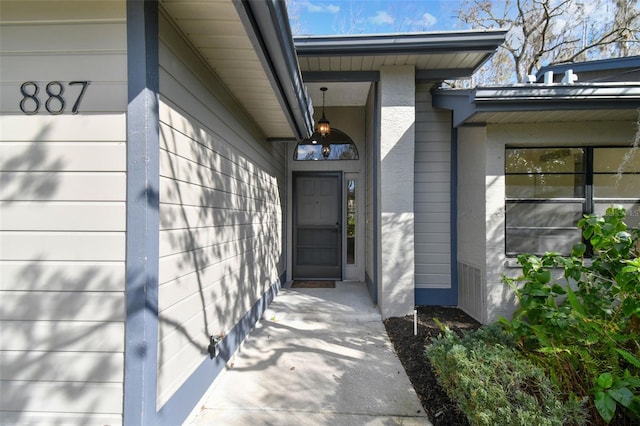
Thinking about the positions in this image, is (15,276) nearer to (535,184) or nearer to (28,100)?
(28,100)

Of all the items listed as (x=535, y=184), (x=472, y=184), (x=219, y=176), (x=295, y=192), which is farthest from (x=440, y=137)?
(x=219, y=176)

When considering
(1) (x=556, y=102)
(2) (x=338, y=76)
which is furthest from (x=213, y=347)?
(1) (x=556, y=102)

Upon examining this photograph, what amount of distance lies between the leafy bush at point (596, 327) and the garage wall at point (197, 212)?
2.33 m

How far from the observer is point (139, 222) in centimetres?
165

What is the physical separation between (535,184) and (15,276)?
16.5ft

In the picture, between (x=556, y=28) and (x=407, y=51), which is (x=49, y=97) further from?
(x=556, y=28)

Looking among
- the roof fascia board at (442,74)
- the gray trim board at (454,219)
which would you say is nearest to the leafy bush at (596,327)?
the gray trim board at (454,219)

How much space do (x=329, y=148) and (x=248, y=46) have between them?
3993 millimetres

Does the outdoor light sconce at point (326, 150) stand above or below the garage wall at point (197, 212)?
above

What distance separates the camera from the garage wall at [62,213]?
164cm

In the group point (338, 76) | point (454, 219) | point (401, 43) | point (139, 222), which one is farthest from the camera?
point (454, 219)

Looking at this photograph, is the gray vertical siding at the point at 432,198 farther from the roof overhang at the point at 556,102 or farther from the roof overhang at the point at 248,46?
the roof overhang at the point at 248,46

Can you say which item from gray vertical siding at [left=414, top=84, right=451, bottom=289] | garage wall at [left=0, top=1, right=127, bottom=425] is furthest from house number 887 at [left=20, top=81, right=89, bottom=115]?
gray vertical siding at [left=414, top=84, right=451, bottom=289]

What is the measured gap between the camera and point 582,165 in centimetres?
391
